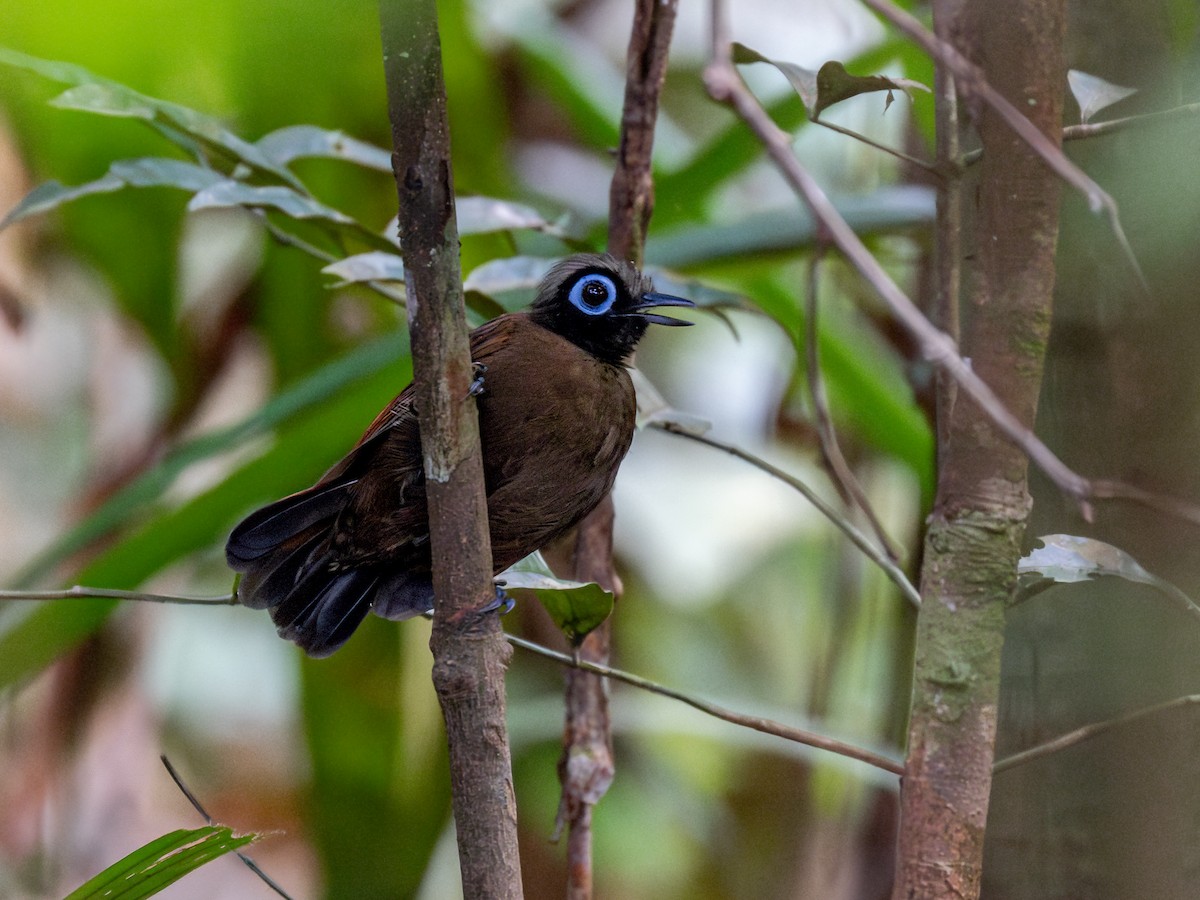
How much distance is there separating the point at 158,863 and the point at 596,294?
1.27 meters

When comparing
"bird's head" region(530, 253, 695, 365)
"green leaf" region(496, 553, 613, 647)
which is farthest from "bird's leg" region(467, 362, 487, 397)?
"green leaf" region(496, 553, 613, 647)

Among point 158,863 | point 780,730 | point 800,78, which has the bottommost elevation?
point 158,863

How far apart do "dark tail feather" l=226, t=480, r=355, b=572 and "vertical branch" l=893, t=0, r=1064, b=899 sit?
4.29ft

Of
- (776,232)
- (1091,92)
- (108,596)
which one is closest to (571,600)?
(108,596)

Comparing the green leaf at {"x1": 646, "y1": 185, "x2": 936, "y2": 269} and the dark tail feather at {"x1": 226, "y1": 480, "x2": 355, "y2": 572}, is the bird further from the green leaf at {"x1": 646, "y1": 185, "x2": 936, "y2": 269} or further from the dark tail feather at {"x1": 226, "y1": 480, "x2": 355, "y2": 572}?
the green leaf at {"x1": 646, "y1": 185, "x2": 936, "y2": 269}

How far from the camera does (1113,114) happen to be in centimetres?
194

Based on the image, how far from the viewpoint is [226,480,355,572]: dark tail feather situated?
222 cm

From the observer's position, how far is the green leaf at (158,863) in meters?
1.36

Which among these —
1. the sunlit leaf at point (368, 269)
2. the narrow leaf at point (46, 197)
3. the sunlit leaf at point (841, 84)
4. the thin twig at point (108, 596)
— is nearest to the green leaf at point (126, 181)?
the narrow leaf at point (46, 197)

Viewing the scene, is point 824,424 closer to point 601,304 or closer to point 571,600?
point 571,600

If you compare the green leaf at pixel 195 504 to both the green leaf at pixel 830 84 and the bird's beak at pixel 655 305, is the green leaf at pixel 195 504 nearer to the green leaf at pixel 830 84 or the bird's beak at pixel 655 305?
Answer: the bird's beak at pixel 655 305

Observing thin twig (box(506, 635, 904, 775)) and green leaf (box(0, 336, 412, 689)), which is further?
green leaf (box(0, 336, 412, 689))

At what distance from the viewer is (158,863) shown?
1380 millimetres

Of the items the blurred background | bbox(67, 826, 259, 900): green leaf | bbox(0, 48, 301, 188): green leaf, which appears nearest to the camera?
bbox(67, 826, 259, 900): green leaf
